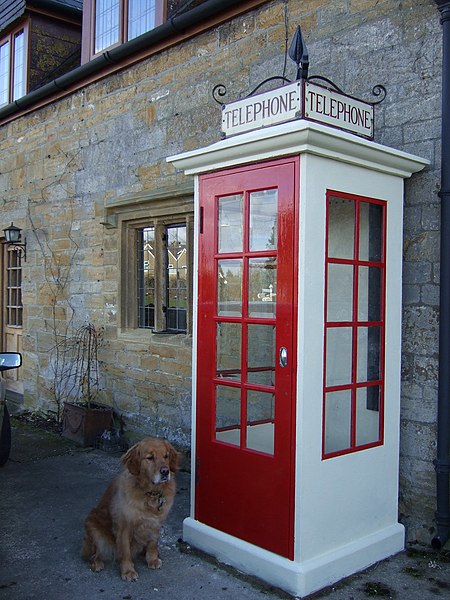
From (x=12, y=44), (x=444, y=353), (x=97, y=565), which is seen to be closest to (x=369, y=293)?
(x=444, y=353)

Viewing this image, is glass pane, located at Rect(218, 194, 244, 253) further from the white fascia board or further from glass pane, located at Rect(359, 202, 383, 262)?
glass pane, located at Rect(359, 202, 383, 262)

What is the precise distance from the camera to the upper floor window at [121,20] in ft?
24.6

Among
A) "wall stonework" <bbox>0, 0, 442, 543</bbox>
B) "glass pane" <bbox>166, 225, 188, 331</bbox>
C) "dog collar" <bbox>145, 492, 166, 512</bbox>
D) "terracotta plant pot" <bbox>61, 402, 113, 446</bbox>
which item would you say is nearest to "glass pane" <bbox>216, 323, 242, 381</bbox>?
"dog collar" <bbox>145, 492, 166, 512</bbox>

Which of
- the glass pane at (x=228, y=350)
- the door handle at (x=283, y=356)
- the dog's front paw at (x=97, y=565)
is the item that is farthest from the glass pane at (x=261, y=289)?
the dog's front paw at (x=97, y=565)

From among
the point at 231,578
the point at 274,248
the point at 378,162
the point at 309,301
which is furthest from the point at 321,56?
the point at 231,578

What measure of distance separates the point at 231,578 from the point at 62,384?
17.0ft

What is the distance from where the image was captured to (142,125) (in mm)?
7215

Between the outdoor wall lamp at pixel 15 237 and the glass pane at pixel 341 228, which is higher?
the outdoor wall lamp at pixel 15 237

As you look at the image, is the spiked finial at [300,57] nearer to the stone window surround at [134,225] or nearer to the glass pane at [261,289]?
the glass pane at [261,289]

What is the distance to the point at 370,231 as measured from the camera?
4.32m

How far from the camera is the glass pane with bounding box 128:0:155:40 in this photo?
7539 mm

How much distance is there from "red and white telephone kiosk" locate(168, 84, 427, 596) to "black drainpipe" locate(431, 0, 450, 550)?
262mm

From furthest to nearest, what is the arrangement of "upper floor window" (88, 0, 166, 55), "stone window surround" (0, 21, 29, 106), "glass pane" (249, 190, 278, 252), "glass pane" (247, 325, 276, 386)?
"stone window surround" (0, 21, 29, 106) < "upper floor window" (88, 0, 166, 55) < "glass pane" (247, 325, 276, 386) < "glass pane" (249, 190, 278, 252)

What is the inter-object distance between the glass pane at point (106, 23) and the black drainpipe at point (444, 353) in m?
4.91
